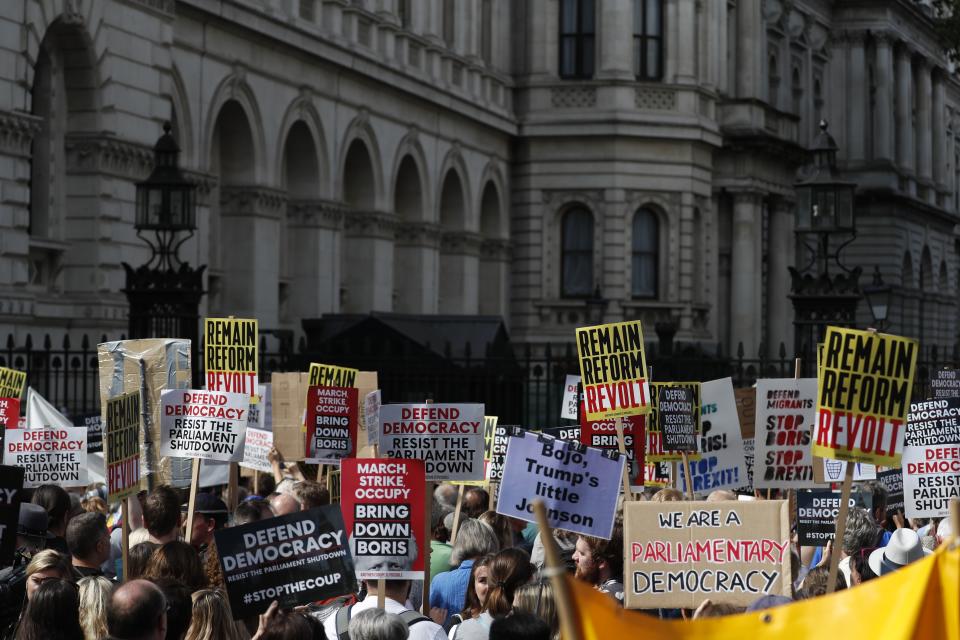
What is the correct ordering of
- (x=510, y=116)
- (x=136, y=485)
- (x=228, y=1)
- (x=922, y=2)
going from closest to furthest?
(x=136, y=485)
(x=228, y=1)
(x=510, y=116)
(x=922, y=2)

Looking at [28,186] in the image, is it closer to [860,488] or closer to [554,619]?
[860,488]

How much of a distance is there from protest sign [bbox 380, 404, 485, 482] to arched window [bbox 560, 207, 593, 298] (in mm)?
34378

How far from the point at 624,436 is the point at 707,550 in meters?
4.47

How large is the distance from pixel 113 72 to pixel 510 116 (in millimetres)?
20721

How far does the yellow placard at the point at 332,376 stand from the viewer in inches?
599

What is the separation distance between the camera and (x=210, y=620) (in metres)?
7.46

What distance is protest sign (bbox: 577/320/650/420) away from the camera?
501 inches

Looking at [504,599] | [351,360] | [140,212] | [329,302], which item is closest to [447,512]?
[504,599]

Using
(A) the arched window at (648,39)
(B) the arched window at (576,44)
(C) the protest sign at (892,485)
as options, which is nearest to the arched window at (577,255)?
(B) the arched window at (576,44)

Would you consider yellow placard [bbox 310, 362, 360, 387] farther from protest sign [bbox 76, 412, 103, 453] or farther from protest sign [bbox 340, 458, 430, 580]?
protest sign [bbox 340, 458, 430, 580]

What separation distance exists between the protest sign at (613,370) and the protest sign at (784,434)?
2.55ft

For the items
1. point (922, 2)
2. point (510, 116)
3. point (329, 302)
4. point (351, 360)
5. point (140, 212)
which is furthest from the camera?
point (922, 2)

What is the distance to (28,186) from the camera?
24.3 metres

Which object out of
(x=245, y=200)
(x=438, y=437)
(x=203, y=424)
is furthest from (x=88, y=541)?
(x=245, y=200)
